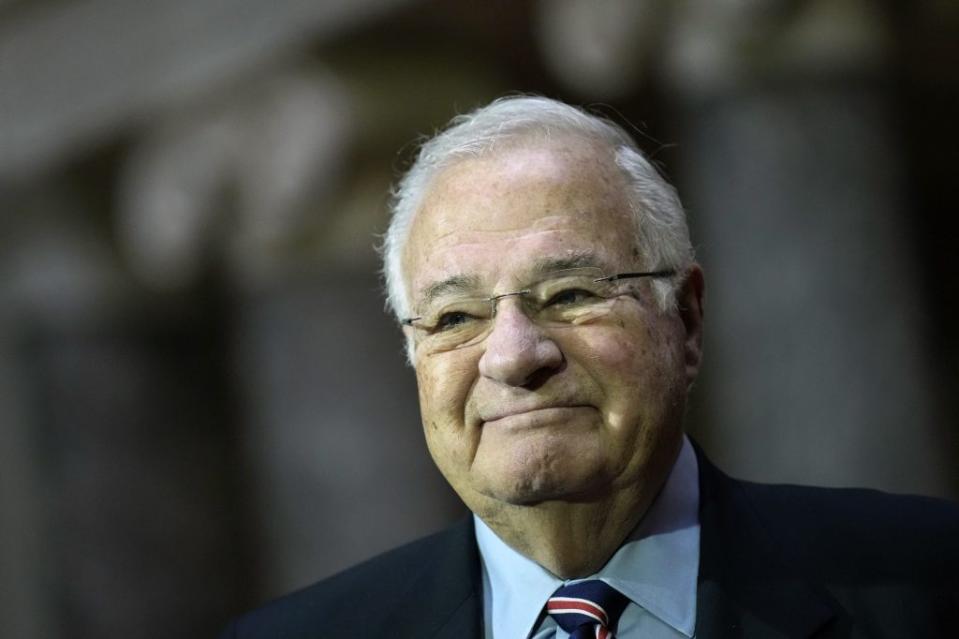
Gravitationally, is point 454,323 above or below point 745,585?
above

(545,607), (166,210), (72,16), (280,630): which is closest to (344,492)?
(166,210)

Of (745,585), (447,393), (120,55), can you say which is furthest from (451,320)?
(120,55)

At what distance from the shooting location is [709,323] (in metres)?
5.04

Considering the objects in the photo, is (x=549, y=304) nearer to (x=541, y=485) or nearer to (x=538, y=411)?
(x=538, y=411)

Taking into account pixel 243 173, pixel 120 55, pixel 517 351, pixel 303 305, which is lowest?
pixel 303 305

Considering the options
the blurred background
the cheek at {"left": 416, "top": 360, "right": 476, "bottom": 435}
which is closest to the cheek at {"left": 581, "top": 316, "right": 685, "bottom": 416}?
the cheek at {"left": 416, "top": 360, "right": 476, "bottom": 435}

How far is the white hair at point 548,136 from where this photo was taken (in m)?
2.53

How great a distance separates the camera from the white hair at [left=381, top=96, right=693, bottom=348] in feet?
8.31

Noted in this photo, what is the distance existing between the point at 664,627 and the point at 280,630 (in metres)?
0.81

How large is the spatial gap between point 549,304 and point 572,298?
0.14ft

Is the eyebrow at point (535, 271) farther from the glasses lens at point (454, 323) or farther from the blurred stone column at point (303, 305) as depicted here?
the blurred stone column at point (303, 305)

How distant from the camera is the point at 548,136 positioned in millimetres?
2545

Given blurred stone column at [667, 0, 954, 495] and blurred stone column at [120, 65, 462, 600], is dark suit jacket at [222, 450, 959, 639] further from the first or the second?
blurred stone column at [120, 65, 462, 600]

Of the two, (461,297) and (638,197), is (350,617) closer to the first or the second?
(461,297)
